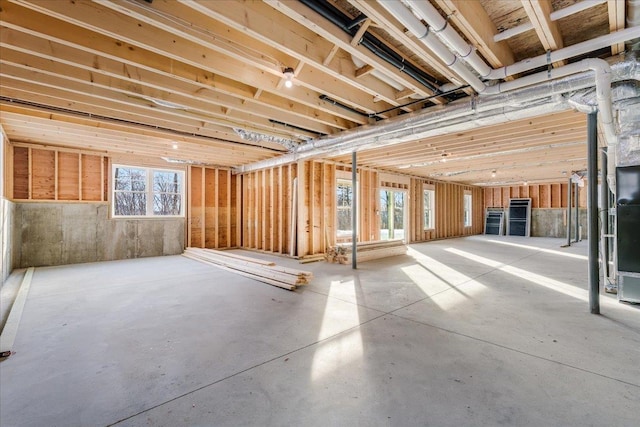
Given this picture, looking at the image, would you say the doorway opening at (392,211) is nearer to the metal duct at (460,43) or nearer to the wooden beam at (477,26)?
the metal duct at (460,43)

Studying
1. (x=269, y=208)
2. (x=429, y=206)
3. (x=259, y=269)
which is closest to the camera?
(x=259, y=269)

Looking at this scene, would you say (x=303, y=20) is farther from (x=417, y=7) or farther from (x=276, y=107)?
(x=276, y=107)

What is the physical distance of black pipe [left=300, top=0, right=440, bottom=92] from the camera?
224 centimetres

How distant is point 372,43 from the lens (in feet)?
8.79

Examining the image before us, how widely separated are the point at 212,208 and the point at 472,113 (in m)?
7.51

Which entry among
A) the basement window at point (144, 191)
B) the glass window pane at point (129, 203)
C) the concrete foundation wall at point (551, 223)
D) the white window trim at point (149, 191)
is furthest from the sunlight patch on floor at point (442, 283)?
the concrete foundation wall at point (551, 223)

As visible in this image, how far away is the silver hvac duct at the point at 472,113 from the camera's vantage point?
2.89 metres

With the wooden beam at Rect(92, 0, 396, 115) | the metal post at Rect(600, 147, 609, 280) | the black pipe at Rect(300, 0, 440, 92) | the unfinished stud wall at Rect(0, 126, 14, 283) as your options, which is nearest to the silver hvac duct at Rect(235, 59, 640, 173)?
the black pipe at Rect(300, 0, 440, 92)

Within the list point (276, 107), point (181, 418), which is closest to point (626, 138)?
point (276, 107)

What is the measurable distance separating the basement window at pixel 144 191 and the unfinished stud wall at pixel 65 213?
0.31 meters

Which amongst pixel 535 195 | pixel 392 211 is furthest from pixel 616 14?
pixel 535 195

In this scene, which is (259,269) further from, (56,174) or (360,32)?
(56,174)

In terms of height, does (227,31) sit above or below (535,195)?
above

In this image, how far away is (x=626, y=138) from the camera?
10.6 ft
